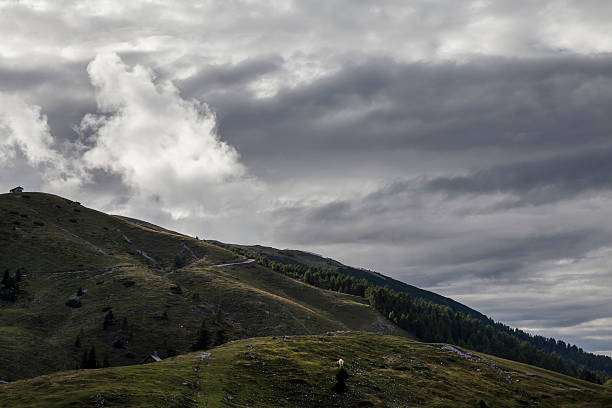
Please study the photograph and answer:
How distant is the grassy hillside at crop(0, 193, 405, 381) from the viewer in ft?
350

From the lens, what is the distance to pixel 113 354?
356 ft

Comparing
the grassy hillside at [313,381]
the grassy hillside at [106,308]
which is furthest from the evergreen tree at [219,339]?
the grassy hillside at [313,381]

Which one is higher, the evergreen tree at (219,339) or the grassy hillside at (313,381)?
the grassy hillside at (313,381)

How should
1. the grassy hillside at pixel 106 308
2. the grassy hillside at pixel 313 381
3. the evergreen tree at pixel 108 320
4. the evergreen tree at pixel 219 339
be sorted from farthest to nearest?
the evergreen tree at pixel 108 320, the evergreen tree at pixel 219 339, the grassy hillside at pixel 106 308, the grassy hillside at pixel 313 381

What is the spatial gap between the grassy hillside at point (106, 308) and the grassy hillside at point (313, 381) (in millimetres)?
37441

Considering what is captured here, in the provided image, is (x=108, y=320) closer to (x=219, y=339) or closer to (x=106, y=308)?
(x=106, y=308)

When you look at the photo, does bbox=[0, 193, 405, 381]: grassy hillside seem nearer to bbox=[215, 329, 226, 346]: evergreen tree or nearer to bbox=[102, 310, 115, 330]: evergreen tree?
bbox=[102, 310, 115, 330]: evergreen tree

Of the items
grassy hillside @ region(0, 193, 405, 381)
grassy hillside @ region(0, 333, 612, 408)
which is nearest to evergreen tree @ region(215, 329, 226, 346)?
grassy hillside @ region(0, 193, 405, 381)

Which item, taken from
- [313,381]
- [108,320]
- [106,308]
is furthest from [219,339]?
[313,381]

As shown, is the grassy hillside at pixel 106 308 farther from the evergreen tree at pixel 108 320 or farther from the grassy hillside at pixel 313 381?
the grassy hillside at pixel 313 381

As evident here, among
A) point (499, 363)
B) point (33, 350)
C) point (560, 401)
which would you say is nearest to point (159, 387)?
point (33, 350)

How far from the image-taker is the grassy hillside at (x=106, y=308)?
106562 millimetres

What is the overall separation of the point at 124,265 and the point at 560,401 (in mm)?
151796

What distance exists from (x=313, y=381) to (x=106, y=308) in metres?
87.8
